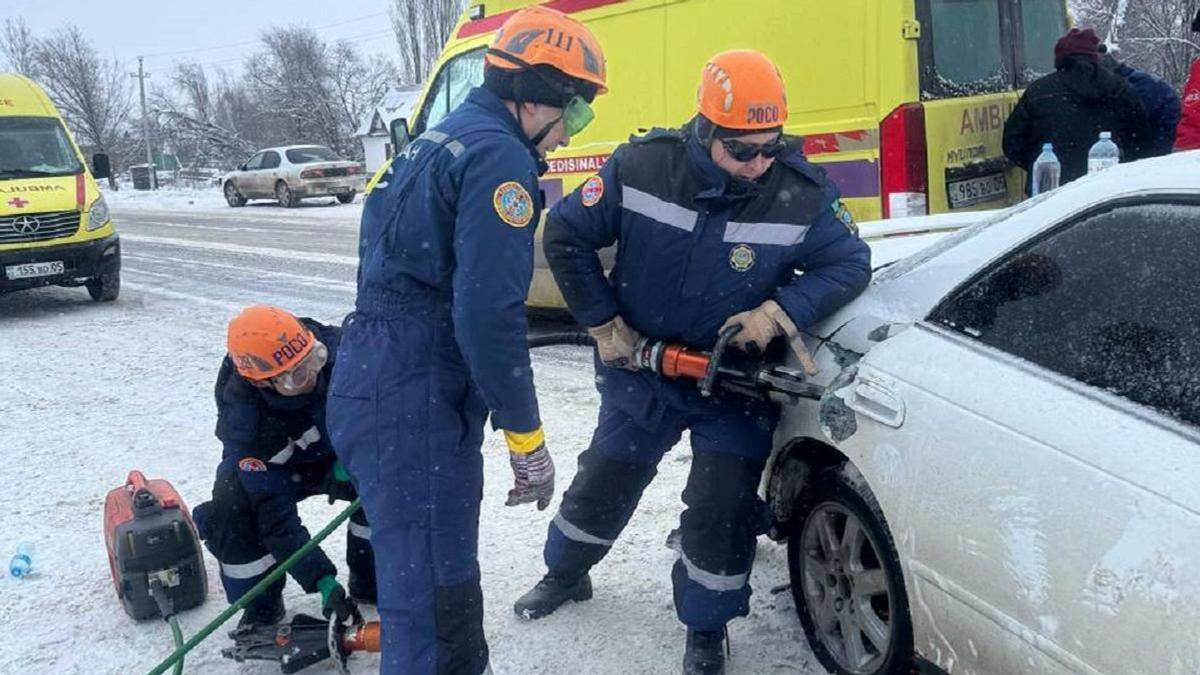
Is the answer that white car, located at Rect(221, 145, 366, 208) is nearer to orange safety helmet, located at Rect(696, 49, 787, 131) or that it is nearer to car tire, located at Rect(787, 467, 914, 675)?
orange safety helmet, located at Rect(696, 49, 787, 131)

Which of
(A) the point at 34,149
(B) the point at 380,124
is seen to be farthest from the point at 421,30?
(A) the point at 34,149

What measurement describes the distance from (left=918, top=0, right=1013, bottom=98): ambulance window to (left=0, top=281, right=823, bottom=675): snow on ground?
234 centimetres

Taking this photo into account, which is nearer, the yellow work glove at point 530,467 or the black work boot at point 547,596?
the yellow work glove at point 530,467

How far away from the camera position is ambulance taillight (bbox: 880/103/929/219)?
518 centimetres

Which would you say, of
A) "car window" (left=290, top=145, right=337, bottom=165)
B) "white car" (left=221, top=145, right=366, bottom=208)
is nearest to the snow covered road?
"white car" (left=221, top=145, right=366, bottom=208)

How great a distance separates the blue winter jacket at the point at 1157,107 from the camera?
5.57 metres

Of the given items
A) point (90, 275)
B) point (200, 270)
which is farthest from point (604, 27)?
point (200, 270)

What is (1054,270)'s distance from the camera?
2.24 meters

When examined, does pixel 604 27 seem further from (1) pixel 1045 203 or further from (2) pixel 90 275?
(2) pixel 90 275

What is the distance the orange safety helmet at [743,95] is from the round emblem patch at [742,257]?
34cm

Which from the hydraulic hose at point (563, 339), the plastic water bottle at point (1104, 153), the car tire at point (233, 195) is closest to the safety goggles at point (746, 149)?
the hydraulic hose at point (563, 339)

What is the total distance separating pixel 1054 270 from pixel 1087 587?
0.70 m

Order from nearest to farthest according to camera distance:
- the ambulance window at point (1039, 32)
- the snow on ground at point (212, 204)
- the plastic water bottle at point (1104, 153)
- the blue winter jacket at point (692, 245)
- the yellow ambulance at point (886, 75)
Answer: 1. the blue winter jacket at point (692, 245)
2. the plastic water bottle at point (1104, 153)
3. the yellow ambulance at point (886, 75)
4. the ambulance window at point (1039, 32)
5. the snow on ground at point (212, 204)

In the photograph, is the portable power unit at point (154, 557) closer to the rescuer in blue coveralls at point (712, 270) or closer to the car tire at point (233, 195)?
the rescuer in blue coveralls at point (712, 270)
